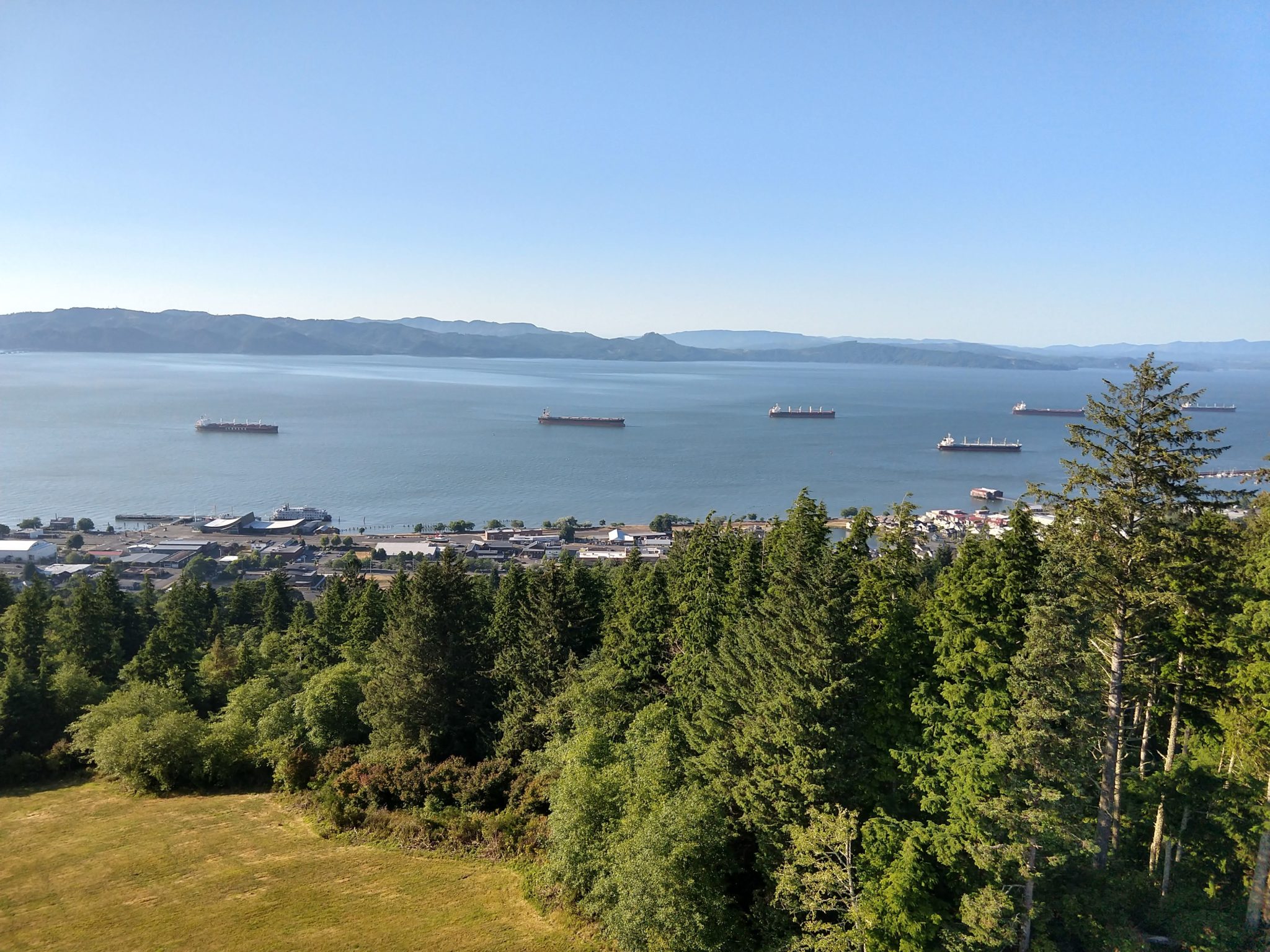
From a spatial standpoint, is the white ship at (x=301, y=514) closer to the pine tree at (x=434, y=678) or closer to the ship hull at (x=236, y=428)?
the ship hull at (x=236, y=428)

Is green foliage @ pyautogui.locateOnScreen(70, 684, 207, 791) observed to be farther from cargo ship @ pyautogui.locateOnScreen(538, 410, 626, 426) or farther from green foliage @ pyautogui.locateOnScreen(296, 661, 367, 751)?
cargo ship @ pyautogui.locateOnScreen(538, 410, 626, 426)

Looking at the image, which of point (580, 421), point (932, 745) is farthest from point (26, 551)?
point (580, 421)

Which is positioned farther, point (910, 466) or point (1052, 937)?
point (910, 466)

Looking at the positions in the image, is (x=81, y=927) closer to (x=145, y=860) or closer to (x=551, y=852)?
(x=145, y=860)

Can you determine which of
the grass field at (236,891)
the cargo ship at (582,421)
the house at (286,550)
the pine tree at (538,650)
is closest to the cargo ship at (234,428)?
the cargo ship at (582,421)

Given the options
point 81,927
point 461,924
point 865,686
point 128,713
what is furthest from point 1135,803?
point 128,713

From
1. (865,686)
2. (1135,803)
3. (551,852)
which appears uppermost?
(865,686)
